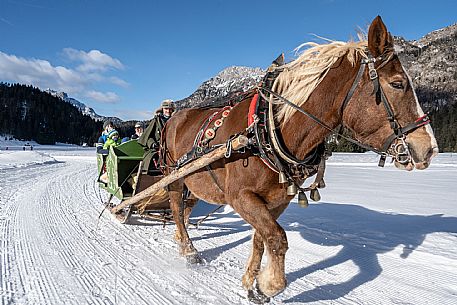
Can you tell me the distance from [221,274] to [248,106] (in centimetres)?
202

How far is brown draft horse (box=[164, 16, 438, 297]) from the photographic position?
2.38 m

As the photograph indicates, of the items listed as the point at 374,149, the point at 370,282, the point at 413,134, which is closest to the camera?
the point at 413,134

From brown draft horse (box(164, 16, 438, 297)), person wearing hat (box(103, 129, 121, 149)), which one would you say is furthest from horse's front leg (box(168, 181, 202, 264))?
person wearing hat (box(103, 129, 121, 149))

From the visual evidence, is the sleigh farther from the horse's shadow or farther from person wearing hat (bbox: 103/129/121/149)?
the horse's shadow

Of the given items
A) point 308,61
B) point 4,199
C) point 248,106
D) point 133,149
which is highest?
point 308,61

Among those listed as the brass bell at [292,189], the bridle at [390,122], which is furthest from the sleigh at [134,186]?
the bridle at [390,122]

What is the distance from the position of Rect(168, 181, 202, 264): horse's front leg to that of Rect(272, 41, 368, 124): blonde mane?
7.97 ft

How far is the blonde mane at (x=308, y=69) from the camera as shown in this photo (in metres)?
2.68

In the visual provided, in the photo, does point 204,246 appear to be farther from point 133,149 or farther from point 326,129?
point 326,129

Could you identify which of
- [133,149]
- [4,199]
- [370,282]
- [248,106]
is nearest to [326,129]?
[248,106]

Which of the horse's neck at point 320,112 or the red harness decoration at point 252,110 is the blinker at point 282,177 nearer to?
the horse's neck at point 320,112

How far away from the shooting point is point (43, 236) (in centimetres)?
534

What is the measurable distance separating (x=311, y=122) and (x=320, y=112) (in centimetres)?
11

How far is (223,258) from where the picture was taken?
461cm
